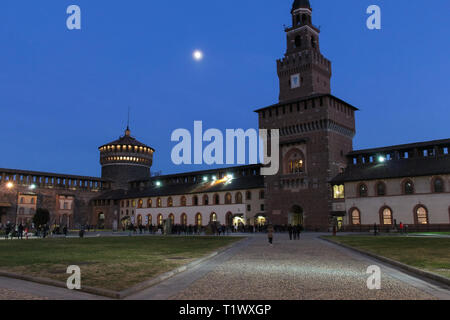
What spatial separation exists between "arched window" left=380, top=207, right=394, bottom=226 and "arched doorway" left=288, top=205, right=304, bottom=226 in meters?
11.1

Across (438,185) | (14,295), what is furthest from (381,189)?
(14,295)

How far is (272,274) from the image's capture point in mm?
11781

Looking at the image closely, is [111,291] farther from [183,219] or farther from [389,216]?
[183,219]

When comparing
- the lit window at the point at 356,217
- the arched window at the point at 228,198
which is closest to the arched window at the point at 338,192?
the lit window at the point at 356,217

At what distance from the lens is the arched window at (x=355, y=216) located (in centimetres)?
4894

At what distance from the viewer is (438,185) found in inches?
1734

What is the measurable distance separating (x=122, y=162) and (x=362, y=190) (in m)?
58.8

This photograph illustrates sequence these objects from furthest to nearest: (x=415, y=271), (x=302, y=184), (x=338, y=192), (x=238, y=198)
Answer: (x=238, y=198), (x=302, y=184), (x=338, y=192), (x=415, y=271)

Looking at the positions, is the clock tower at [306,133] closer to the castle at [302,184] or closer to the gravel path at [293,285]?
the castle at [302,184]

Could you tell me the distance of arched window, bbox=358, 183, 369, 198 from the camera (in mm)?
48906
